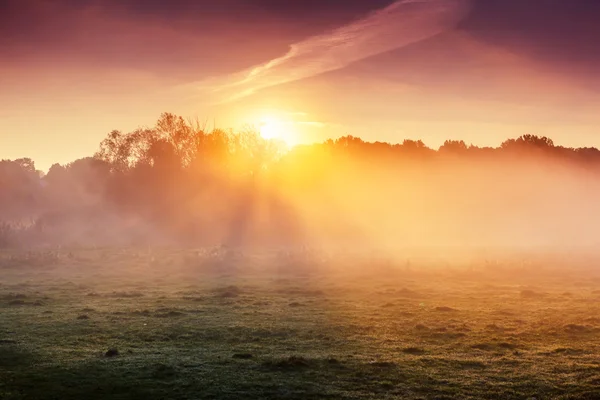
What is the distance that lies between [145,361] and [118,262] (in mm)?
34693

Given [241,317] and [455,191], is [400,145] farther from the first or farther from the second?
[241,317]

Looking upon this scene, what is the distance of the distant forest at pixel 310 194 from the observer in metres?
79.4

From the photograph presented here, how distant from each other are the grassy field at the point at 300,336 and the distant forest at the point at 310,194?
37.4m

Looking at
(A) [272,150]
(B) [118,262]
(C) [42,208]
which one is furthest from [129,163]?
(C) [42,208]

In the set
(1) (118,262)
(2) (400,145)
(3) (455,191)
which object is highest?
(2) (400,145)

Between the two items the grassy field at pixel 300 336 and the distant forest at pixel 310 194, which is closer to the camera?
the grassy field at pixel 300 336

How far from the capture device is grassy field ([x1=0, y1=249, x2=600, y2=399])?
15305mm

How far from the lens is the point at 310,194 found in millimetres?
92125

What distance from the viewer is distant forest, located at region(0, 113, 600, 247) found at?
79.4 m

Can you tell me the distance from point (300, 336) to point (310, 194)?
70.8 m

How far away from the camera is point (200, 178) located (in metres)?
82.4

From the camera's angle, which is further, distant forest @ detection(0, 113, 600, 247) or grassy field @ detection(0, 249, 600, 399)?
distant forest @ detection(0, 113, 600, 247)

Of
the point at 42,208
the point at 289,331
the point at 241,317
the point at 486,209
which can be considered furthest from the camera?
the point at 42,208

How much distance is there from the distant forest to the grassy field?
37.4 meters
